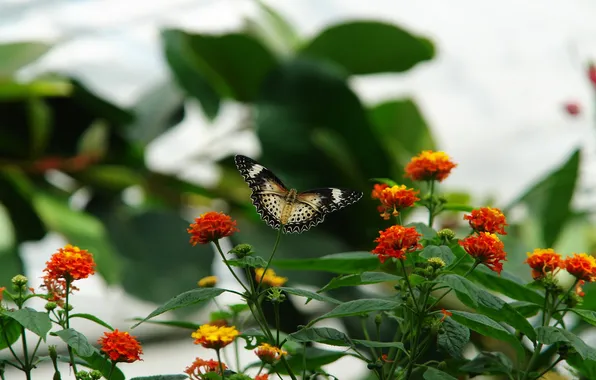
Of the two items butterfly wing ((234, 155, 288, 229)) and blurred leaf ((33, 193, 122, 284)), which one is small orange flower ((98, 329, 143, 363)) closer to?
butterfly wing ((234, 155, 288, 229))

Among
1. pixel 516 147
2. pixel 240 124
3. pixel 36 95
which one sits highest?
pixel 516 147

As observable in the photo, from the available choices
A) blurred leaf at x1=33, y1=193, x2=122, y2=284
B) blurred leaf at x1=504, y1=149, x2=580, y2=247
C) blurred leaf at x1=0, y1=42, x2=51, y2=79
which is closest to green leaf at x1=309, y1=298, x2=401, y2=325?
blurred leaf at x1=504, y1=149, x2=580, y2=247

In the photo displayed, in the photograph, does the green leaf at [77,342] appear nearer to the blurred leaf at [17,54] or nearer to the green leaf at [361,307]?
the green leaf at [361,307]

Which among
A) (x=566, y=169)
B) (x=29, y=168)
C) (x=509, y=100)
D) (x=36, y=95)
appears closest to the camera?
(x=566, y=169)

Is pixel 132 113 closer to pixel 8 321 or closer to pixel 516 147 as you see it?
pixel 8 321

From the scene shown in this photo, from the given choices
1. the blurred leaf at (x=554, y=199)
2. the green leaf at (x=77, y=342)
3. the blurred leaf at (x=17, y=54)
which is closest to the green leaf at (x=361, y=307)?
the green leaf at (x=77, y=342)

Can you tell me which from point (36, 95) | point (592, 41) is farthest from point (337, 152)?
point (592, 41)
